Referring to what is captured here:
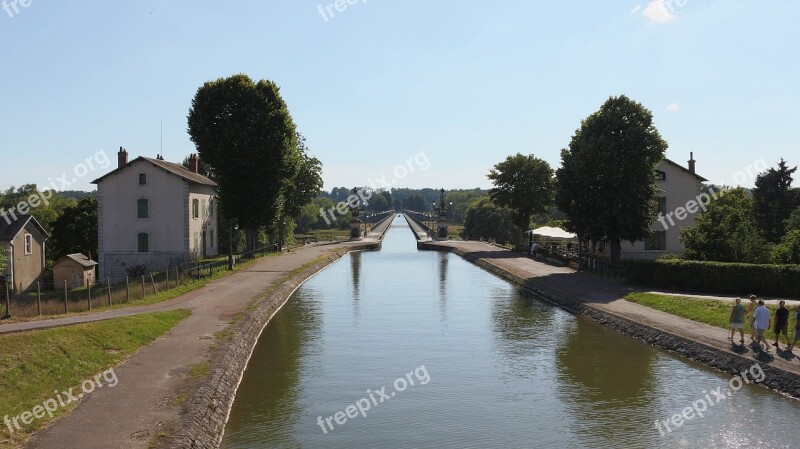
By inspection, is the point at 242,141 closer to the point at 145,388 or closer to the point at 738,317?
the point at 145,388

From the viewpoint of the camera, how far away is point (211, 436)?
15.2m

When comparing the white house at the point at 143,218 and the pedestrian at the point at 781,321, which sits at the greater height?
the white house at the point at 143,218

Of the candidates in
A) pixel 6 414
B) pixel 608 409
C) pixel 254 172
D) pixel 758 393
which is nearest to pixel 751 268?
pixel 758 393

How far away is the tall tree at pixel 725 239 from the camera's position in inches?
1467

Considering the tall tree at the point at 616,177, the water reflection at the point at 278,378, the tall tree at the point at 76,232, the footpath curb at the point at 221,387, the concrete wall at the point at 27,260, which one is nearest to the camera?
the footpath curb at the point at 221,387

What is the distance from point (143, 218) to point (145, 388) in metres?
37.9

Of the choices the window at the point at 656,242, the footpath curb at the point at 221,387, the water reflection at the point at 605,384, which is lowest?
the water reflection at the point at 605,384

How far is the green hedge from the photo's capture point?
30125 mm

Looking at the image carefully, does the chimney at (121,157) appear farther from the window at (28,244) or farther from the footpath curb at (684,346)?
the footpath curb at (684,346)

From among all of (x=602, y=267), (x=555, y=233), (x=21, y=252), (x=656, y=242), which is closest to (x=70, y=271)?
(x=21, y=252)

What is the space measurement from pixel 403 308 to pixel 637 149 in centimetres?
2026

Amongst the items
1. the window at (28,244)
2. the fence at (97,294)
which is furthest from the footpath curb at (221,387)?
the window at (28,244)

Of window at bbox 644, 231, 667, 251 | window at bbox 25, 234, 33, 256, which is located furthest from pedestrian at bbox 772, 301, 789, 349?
window at bbox 25, 234, 33, 256

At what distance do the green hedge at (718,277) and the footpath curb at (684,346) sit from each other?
529 cm
